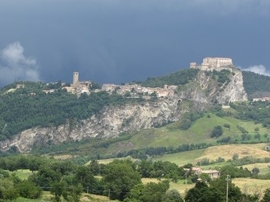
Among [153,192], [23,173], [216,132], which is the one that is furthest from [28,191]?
[216,132]

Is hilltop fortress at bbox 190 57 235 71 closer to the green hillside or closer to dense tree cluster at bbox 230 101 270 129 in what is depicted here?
the green hillside

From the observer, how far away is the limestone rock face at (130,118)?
164 meters

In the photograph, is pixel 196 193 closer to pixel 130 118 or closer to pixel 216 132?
pixel 216 132

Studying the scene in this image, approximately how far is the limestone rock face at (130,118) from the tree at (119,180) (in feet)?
278

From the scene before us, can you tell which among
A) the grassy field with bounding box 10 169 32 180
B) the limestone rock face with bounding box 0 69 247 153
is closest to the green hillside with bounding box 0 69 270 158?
the limestone rock face with bounding box 0 69 247 153

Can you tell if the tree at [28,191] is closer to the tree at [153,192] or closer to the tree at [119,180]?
the tree at [153,192]

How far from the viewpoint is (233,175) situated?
8706 centimetres

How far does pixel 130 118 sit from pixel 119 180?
9877 cm

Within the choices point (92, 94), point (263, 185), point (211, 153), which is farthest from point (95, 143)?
point (263, 185)

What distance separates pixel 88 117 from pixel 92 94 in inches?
412

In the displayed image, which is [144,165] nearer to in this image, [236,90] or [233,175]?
[233,175]

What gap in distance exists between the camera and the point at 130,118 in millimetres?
172875

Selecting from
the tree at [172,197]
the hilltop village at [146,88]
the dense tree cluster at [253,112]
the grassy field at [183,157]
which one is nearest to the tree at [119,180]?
the tree at [172,197]

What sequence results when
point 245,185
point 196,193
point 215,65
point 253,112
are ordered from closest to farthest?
point 196,193, point 245,185, point 253,112, point 215,65
